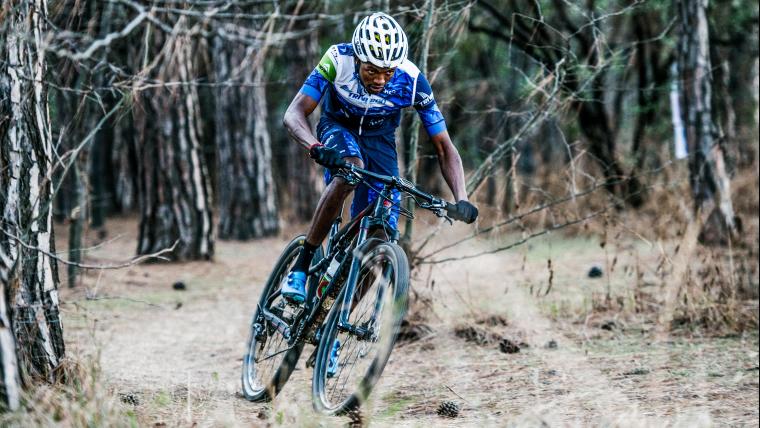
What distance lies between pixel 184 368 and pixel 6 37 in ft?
9.57

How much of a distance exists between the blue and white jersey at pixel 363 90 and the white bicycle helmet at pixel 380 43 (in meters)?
0.20

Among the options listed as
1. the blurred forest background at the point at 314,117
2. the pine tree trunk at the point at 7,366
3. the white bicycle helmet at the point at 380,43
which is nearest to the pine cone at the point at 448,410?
the white bicycle helmet at the point at 380,43

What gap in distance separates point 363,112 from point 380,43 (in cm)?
52

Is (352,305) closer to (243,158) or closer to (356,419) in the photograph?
(356,419)

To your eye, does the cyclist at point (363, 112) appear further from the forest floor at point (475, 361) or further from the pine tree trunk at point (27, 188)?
the pine tree trunk at point (27, 188)

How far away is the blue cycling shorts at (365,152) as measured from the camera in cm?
504

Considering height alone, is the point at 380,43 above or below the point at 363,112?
above

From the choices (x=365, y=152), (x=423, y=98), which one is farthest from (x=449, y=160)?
(x=365, y=152)

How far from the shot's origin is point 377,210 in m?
4.75

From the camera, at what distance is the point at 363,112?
5152 millimetres

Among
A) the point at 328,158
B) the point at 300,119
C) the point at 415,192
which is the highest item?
the point at 300,119

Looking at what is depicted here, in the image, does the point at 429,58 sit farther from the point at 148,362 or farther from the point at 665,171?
the point at 665,171

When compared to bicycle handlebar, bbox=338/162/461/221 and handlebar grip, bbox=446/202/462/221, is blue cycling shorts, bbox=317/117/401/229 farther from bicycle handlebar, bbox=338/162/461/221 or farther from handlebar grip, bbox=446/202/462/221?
handlebar grip, bbox=446/202/462/221

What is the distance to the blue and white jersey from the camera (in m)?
5.05
